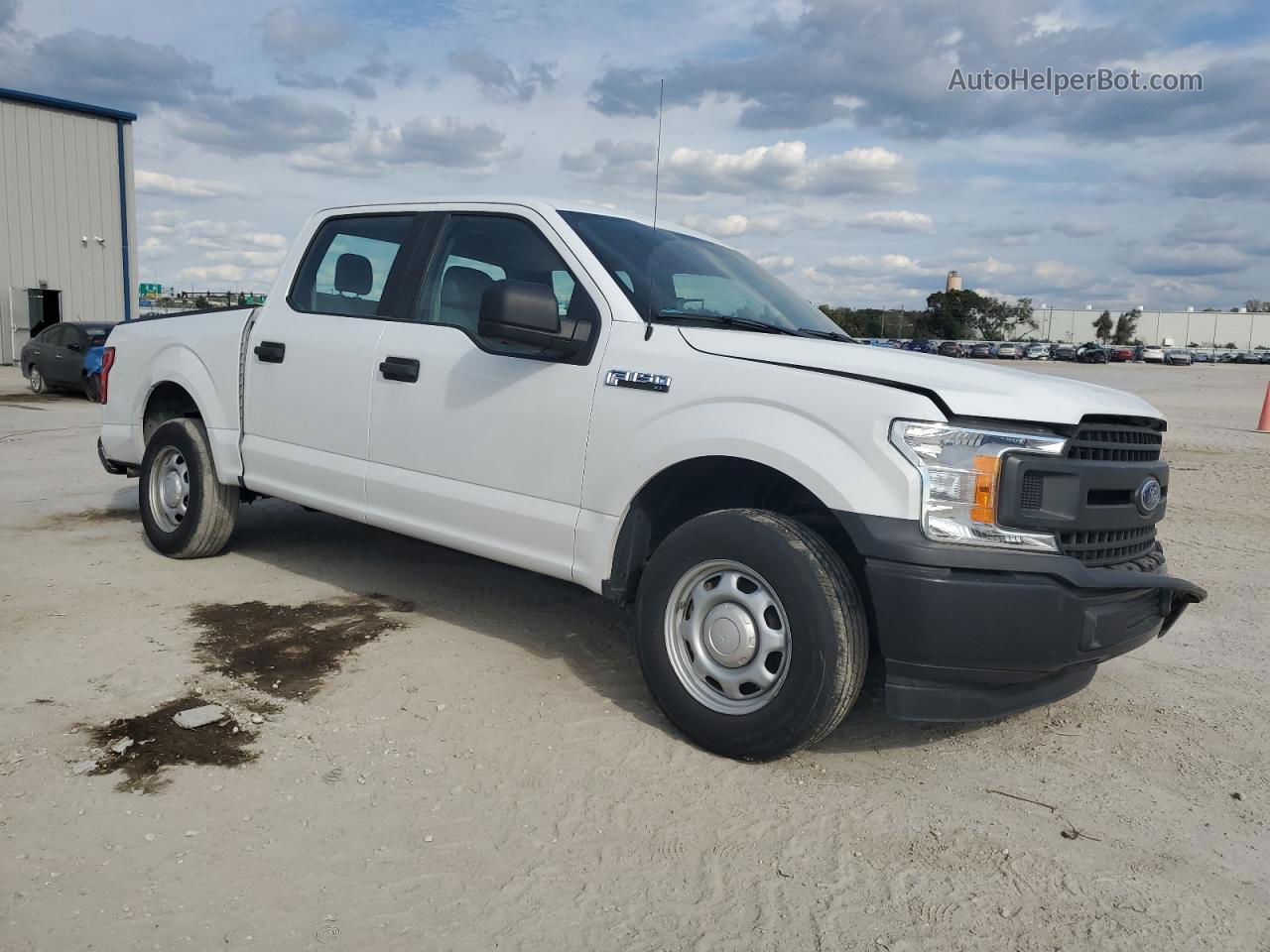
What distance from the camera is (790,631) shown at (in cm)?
341

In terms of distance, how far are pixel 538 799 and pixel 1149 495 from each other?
7.69 ft

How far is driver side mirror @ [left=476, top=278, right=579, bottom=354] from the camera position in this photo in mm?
3805

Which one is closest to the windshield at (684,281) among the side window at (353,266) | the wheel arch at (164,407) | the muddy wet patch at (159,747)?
the side window at (353,266)

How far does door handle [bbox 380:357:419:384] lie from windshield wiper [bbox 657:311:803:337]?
121 centimetres

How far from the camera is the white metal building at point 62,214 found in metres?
28.0

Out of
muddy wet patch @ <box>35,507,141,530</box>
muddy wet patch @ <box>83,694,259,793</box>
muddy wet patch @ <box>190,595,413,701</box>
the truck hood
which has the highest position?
the truck hood

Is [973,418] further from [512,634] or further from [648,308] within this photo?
[512,634]

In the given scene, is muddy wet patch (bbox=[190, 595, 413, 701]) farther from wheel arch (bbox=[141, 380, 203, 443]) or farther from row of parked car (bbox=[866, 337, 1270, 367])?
row of parked car (bbox=[866, 337, 1270, 367])

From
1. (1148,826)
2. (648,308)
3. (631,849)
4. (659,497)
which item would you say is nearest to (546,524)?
(659,497)

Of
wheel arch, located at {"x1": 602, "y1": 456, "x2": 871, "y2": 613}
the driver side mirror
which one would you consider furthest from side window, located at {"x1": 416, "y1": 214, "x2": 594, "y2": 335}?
wheel arch, located at {"x1": 602, "y1": 456, "x2": 871, "y2": 613}

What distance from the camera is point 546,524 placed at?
417cm

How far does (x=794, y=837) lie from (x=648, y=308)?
2009mm

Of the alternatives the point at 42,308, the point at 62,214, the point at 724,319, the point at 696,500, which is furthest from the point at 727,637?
the point at 62,214

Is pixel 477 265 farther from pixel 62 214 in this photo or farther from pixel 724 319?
pixel 62 214
